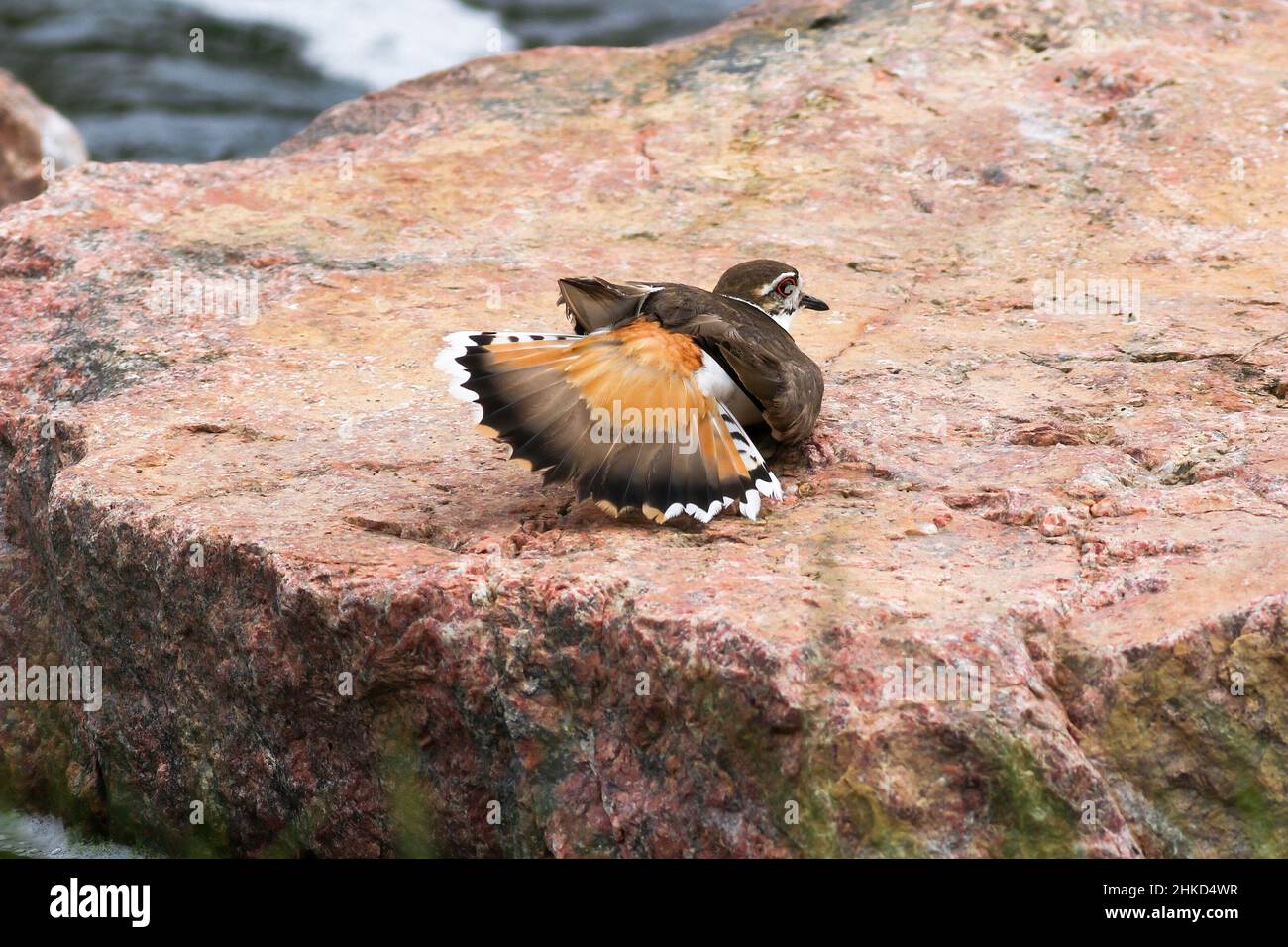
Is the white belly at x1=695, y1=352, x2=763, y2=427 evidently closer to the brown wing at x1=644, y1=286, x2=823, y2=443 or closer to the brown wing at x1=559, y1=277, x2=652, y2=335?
the brown wing at x1=644, y1=286, x2=823, y2=443

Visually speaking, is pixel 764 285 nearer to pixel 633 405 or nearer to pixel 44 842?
pixel 633 405

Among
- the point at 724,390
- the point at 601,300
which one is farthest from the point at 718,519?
the point at 601,300

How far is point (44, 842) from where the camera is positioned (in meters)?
4.80

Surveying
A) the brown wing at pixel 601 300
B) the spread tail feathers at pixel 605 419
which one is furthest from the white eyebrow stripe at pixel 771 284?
the spread tail feathers at pixel 605 419

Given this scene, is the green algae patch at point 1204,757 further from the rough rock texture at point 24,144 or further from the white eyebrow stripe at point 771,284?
the rough rock texture at point 24,144

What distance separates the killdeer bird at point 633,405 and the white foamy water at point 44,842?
1805 millimetres

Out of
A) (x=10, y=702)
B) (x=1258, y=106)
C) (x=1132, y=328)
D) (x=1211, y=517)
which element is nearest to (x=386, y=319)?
(x=10, y=702)

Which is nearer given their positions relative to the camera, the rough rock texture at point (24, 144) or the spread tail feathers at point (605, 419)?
the spread tail feathers at point (605, 419)

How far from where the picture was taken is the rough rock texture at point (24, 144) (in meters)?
9.80

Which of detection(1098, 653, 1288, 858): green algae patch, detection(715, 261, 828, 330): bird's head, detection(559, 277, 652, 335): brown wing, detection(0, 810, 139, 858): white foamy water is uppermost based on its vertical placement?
detection(715, 261, 828, 330): bird's head

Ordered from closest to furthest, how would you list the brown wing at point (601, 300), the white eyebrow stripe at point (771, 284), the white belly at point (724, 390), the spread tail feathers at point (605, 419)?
1. the spread tail feathers at point (605, 419)
2. the white belly at point (724, 390)
3. the brown wing at point (601, 300)
4. the white eyebrow stripe at point (771, 284)

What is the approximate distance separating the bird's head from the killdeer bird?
1.59 feet

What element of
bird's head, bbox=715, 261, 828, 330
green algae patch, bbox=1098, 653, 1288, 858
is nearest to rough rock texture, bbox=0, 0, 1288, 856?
green algae patch, bbox=1098, 653, 1288, 858

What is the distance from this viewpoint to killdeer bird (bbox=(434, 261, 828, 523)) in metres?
3.83
